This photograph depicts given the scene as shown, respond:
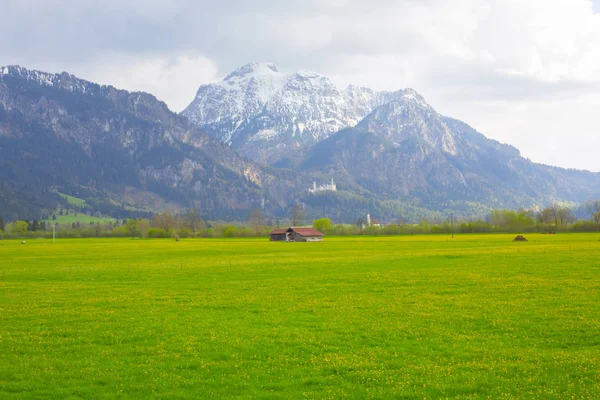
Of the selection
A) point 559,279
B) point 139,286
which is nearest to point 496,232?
point 559,279

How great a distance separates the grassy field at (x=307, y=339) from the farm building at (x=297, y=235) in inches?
4740

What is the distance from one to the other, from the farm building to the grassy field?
120408 millimetres

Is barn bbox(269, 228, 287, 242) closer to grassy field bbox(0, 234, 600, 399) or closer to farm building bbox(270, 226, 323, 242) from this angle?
farm building bbox(270, 226, 323, 242)

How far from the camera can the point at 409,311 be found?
28.7 metres

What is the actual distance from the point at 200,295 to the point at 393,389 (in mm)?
22599

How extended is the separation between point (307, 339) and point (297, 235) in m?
143

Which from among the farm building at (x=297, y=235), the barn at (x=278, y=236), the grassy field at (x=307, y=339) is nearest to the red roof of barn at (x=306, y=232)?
the farm building at (x=297, y=235)

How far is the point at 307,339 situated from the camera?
2252 cm

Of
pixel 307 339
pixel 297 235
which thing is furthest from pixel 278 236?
pixel 307 339

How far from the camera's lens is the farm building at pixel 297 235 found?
535 ft

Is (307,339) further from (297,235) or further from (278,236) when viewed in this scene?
(278,236)

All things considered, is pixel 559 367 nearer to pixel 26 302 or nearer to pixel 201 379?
pixel 201 379

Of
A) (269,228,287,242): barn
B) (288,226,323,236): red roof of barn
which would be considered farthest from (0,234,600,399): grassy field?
(269,228,287,242): barn

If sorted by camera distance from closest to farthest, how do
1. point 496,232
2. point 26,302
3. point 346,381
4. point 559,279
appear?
point 346,381 → point 26,302 → point 559,279 → point 496,232
